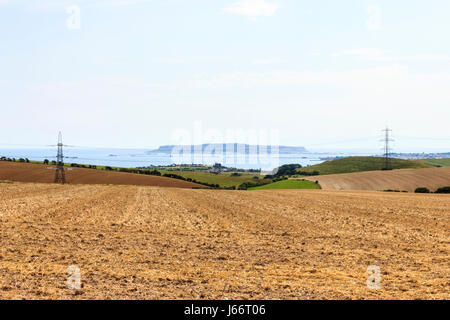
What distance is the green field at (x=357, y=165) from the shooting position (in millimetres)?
162250

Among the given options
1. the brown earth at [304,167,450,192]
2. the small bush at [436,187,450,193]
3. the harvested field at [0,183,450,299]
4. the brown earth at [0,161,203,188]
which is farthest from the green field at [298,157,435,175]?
the harvested field at [0,183,450,299]

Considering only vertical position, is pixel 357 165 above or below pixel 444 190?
above

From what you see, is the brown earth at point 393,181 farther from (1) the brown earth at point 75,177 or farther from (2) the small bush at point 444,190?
(1) the brown earth at point 75,177

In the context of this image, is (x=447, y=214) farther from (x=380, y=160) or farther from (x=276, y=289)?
(x=380, y=160)

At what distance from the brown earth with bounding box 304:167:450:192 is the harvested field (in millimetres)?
61151

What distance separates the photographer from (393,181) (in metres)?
95.2

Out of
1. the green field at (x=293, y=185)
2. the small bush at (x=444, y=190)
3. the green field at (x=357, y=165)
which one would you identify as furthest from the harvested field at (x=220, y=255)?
the green field at (x=357, y=165)

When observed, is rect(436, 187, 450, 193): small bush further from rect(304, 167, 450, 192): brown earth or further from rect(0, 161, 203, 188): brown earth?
rect(0, 161, 203, 188): brown earth

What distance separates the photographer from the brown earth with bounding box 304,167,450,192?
291ft

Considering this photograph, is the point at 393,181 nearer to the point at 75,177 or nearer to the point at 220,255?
the point at 75,177

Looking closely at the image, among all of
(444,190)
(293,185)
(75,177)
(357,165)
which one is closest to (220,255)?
(444,190)

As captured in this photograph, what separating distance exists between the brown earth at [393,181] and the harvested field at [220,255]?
61.2 metres

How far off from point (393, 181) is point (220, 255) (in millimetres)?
86162
